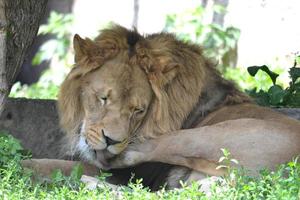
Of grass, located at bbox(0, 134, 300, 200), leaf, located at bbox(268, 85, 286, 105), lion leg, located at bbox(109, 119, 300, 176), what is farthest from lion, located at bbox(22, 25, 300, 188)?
leaf, located at bbox(268, 85, 286, 105)

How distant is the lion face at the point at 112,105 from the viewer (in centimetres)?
489

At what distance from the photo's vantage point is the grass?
161 inches

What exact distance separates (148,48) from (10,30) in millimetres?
818

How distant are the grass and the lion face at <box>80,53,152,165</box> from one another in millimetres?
434

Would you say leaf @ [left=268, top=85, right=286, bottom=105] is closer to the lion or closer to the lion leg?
the lion

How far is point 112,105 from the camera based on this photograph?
4949mm

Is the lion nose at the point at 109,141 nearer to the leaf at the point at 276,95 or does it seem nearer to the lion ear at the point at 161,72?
the lion ear at the point at 161,72

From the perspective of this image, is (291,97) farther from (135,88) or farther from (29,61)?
(29,61)

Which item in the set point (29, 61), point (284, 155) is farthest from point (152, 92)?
point (29, 61)

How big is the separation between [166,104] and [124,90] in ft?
0.99

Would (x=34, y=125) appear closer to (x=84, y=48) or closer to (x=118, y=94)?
(x=84, y=48)

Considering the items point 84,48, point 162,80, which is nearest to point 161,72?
point 162,80

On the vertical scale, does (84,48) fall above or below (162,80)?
above

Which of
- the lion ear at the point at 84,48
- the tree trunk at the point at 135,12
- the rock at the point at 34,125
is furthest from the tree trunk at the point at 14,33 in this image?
the tree trunk at the point at 135,12
